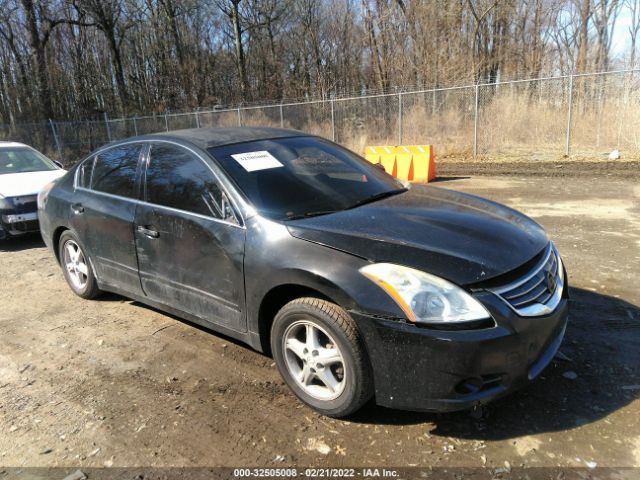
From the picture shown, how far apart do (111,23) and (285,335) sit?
111ft

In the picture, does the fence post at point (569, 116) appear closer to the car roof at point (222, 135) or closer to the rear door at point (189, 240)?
the car roof at point (222, 135)

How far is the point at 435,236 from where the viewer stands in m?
2.80

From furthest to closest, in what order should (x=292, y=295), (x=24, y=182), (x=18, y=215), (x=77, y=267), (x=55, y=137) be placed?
(x=55, y=137)
(x=24, y=182)
(x=18, y=215)
(x=77, y=267)
(x=292, y=295)

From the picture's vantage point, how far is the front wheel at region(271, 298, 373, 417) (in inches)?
103

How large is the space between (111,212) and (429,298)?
297 cm

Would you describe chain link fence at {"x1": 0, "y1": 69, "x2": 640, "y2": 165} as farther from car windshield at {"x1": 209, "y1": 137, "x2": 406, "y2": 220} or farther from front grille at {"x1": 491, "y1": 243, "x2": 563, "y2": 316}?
front grille at {"x1": 491, "y1": 243, "x2": 563, "y2": 316}

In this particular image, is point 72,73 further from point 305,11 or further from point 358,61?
point 358,61

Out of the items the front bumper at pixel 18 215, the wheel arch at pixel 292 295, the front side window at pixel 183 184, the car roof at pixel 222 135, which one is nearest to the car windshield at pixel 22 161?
the front bumper at pixel 18 215

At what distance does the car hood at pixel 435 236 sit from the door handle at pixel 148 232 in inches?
51.2

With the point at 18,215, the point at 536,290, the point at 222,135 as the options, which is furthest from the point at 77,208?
the point at 536,290

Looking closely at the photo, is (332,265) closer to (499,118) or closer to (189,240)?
(189,240)

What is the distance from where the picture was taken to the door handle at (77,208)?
15.1 feet

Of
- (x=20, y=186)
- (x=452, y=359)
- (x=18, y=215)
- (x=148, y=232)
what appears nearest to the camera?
(x=452, y=359)

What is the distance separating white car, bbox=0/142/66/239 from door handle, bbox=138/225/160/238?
14.6ft
